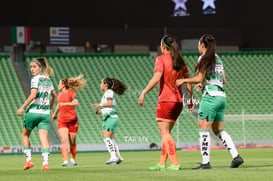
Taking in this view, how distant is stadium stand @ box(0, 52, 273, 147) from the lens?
99.3ft

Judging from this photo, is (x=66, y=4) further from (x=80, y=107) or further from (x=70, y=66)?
(x=80, y=107)

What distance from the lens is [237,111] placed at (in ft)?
107

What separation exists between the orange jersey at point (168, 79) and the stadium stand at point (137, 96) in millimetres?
19216

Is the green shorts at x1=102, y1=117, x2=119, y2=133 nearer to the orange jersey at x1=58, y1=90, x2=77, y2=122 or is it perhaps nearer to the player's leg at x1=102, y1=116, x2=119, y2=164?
the player's leg at x1=102, y1=116, x2=119, y2=164

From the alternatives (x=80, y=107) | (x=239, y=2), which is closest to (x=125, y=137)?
(x=80, y=107)

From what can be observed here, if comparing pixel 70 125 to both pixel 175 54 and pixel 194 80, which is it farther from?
pixel 194 80

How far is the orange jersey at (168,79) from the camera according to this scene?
10.1 m

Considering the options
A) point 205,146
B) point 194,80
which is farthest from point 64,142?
point 194,80

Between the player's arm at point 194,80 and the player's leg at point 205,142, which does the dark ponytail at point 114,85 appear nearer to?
the player's leg at point 205,142

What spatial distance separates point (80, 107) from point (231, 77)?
8644mm

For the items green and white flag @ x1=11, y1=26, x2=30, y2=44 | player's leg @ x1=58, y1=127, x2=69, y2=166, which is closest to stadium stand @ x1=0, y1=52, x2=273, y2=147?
green and white flag @ x1=11, y1=26, x2=30, y2=44

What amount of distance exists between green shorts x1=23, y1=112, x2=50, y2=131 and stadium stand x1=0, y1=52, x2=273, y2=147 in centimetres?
1719

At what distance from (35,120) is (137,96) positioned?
850 inches

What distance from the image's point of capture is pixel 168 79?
33.3 ft
